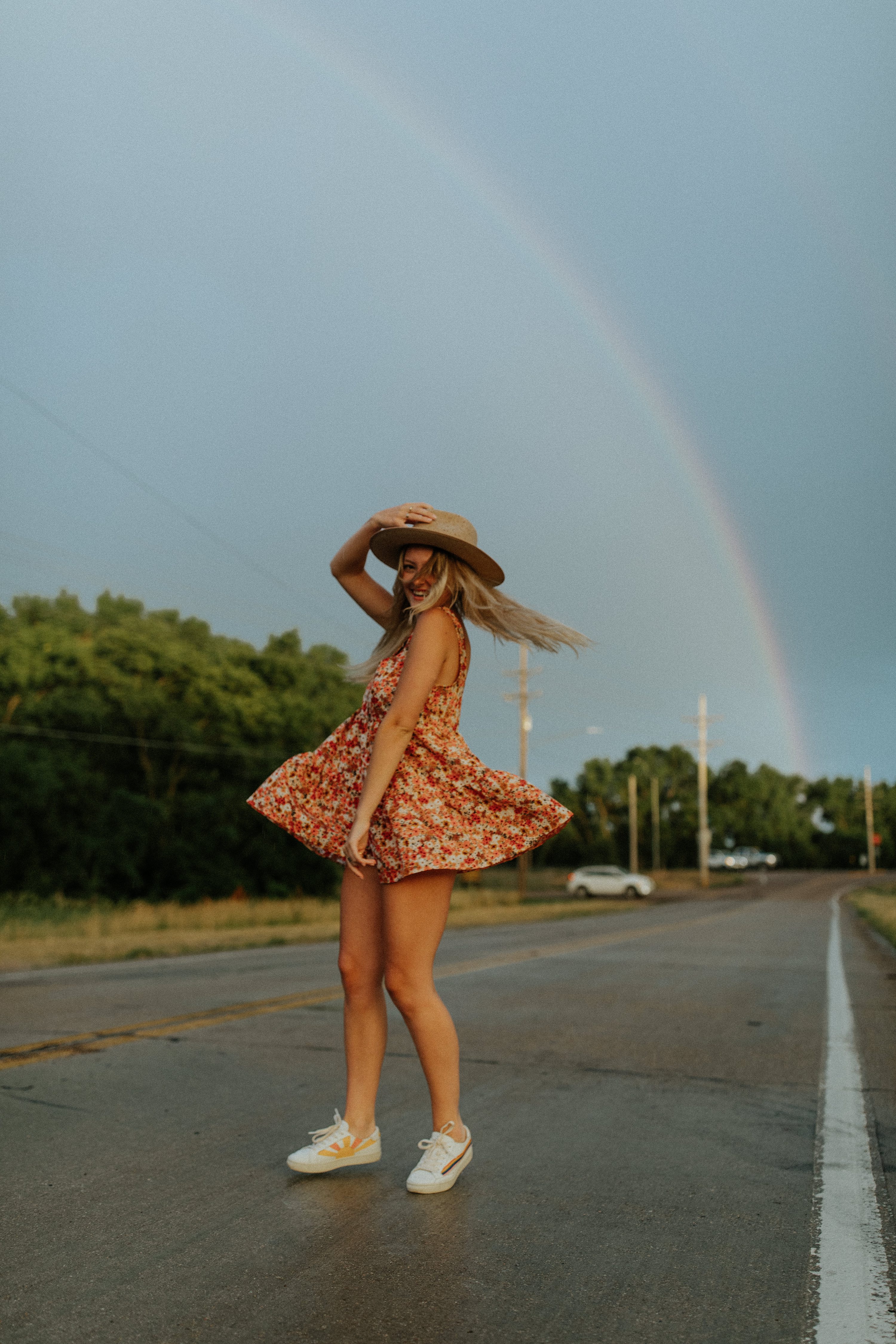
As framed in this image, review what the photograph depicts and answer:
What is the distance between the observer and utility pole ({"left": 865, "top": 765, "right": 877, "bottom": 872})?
85.6m

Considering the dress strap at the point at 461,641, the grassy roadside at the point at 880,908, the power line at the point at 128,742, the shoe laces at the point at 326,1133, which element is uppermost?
the power line at the point at 128,742

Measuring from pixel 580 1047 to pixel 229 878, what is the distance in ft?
101

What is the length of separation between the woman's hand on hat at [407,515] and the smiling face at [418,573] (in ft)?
0.29

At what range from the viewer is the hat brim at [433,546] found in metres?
3.62

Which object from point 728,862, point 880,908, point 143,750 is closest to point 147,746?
point 143,750

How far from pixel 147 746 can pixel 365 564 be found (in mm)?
35315

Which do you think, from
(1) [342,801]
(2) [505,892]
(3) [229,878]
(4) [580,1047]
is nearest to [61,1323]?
(1) [342,801]

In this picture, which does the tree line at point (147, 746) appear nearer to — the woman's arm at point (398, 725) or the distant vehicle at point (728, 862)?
the woman's arm at point (398, 725)

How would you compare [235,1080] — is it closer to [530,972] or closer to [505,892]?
[530,972]

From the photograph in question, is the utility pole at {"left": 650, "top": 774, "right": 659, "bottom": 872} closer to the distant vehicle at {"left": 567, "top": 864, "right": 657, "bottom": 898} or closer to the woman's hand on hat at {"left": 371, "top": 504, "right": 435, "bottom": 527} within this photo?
the distant vehicle at {"left": 567, "top": 864, "right": 657, "bottom": 898}

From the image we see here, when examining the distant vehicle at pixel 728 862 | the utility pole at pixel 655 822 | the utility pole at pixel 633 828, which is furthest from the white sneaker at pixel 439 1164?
the distant vehicle at pixel 728 862

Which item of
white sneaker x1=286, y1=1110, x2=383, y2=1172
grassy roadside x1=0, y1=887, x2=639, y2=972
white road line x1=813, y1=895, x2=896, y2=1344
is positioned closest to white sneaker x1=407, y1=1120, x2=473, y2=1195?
white sneaker x1=286, y1=1110, x2=383, y2=1172

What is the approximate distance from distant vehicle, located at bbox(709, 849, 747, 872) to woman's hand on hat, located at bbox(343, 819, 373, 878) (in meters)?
89.3

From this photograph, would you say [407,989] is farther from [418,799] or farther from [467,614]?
[467,614]
